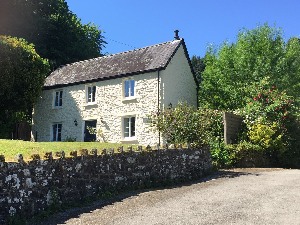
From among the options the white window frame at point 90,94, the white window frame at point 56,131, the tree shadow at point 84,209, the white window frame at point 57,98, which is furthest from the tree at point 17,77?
the tree shadow at point 84,209

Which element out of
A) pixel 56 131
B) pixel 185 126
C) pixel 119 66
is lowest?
pixel 185 126

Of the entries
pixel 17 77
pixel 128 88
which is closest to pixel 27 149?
pixel 128 88

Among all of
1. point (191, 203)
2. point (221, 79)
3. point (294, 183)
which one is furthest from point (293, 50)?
point (191, 203)

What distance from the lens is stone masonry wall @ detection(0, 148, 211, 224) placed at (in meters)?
7.34

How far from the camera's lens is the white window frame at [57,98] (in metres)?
29.3

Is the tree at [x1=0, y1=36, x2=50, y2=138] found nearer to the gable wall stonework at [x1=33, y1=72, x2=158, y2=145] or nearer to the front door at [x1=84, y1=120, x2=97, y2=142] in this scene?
the gable wall stonework at [x1=33, y1=72, x2=158, y2=145]

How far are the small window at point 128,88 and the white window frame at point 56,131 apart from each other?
6.93 m

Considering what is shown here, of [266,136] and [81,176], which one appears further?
[266,136]

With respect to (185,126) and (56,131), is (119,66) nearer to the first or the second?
(56,131)

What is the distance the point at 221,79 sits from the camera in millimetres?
33469

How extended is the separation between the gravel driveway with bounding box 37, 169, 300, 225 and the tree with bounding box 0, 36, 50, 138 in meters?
19.2

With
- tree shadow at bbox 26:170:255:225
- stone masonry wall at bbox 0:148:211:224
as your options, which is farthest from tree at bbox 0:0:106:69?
tree shadow at bbox 26:170:255:225

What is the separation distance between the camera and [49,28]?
130 feet

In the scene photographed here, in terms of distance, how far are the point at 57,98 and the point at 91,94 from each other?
4.00 m
